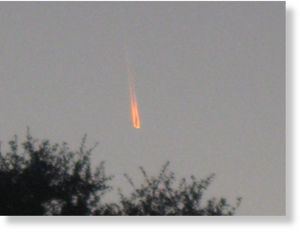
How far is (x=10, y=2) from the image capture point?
902 cm

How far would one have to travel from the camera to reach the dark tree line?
9.09 metres

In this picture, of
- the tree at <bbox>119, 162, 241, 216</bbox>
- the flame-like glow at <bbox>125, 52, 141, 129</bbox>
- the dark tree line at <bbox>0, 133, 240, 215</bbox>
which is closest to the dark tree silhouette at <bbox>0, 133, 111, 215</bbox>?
the dark tree line at <bbox>0, 133, 240, 215</bbox>

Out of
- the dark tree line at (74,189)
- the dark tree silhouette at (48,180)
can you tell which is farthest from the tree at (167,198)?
the dark tree silhouette at (48,180)

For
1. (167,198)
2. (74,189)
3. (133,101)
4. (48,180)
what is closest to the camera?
(133,101)

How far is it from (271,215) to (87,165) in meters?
2.11

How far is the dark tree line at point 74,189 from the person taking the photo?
909cm

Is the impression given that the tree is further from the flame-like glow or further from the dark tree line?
the flame-like glow

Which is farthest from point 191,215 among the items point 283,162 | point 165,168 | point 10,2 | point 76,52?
point 10,2

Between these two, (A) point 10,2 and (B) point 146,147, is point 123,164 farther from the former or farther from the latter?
(A) point 10,2

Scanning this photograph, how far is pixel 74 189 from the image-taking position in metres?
10.1

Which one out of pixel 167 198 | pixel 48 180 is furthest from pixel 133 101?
pixel 48 180

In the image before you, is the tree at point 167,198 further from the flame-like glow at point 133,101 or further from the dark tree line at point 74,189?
the flame-like glow at point 133,101

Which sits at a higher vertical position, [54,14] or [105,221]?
[54,14]

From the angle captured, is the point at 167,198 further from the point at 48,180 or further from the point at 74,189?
the point at 48,180
